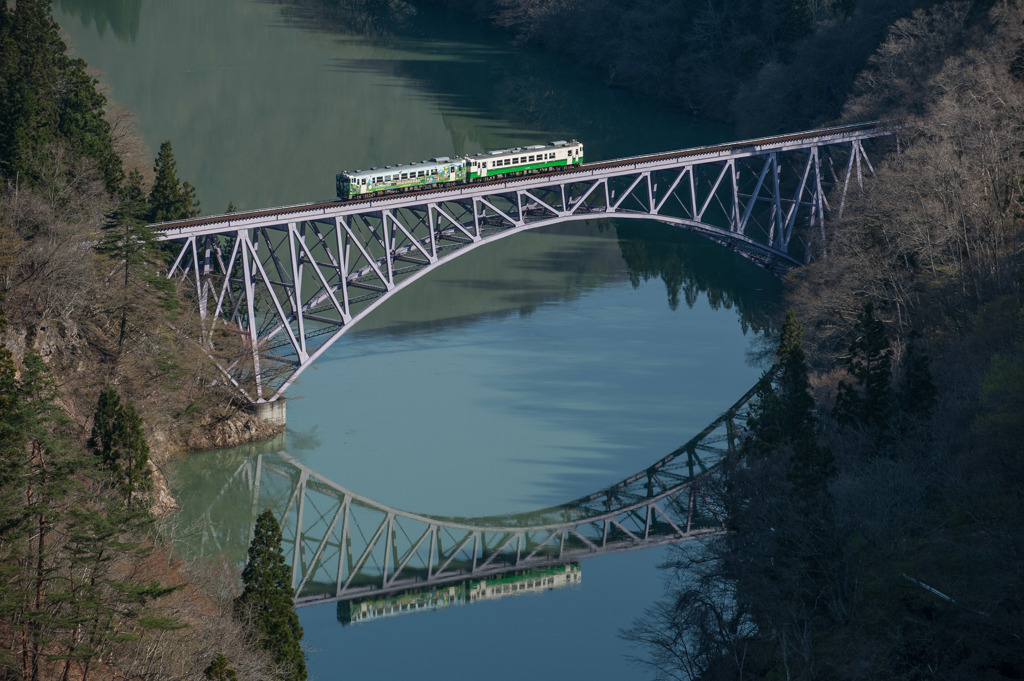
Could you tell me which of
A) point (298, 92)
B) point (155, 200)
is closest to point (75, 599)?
point (155, 200)

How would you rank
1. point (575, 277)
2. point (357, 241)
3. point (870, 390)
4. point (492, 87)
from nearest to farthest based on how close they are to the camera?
point (870, 390) → point (357, 241) → point (575, 277) → point (492, 87)

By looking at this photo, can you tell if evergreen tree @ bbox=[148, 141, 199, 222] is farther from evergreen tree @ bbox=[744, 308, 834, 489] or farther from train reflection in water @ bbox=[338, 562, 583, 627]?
evergreen tree @ bbox=[744, 308, 834, 489]

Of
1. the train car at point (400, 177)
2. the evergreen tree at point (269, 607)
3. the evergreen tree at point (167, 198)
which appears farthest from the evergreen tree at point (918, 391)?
the evergreen tree at point (167, 198)

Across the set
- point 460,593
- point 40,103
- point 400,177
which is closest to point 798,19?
point 400,177

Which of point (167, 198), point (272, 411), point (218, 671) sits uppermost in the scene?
point (167, 198)

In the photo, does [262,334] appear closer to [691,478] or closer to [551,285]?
[691,478]

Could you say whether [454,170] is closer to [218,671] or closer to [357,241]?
[357,241]

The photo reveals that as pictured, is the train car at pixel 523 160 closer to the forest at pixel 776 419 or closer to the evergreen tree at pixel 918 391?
the forest at pixel 776 419
